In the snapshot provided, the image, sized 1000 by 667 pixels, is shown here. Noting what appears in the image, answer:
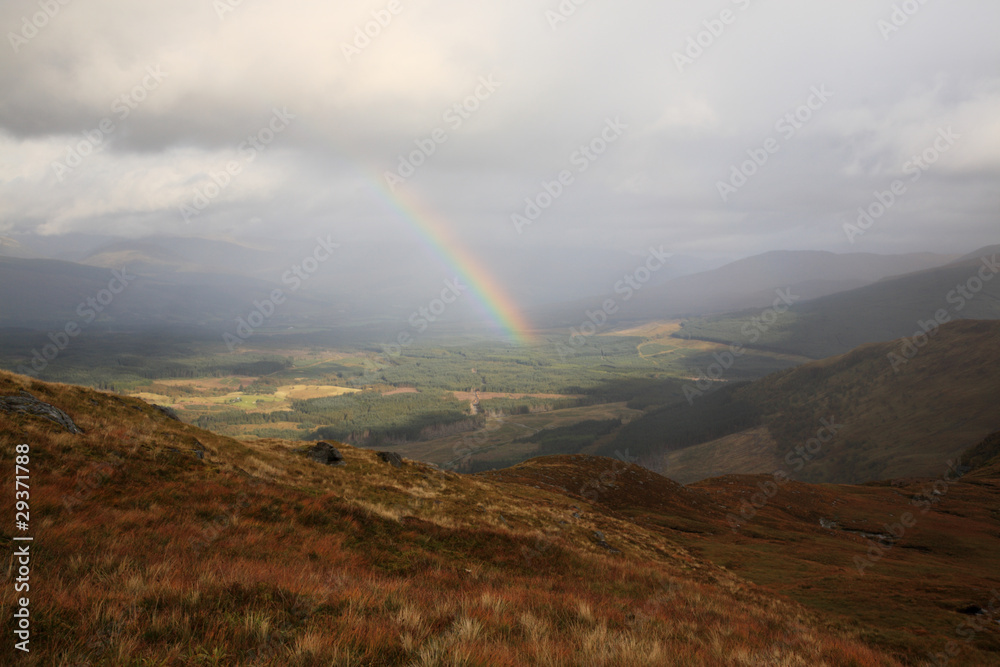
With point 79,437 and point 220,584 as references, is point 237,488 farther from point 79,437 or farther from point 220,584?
point 220,584

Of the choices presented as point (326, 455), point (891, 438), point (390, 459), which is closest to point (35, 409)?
point (326, 455)

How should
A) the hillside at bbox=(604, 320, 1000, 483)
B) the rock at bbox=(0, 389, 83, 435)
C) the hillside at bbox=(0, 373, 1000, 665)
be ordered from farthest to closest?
the hillside at bbox=(604, 320, 1000, 483), the rock at bbox=(0, 389, 83, 435), the hillside at bbox=(0, 373, 1000, 665)

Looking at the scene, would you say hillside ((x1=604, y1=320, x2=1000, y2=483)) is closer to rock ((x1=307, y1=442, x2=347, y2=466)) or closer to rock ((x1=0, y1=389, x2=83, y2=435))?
rock ((x1=307, y1=442, x2=347, y2=466))

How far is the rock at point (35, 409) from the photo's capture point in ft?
51.5

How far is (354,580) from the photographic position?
29.3ft

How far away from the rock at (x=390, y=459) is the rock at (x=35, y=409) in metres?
20.2

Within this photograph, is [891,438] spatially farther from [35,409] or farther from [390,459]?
[35,409]

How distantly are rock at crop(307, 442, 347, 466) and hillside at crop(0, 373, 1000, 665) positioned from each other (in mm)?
1107

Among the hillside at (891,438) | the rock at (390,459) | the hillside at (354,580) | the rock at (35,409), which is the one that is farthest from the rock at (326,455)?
the hillside at (891,438)

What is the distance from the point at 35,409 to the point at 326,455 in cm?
1636

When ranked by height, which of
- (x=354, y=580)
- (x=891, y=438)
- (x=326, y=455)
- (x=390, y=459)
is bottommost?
(x=891, y=438)

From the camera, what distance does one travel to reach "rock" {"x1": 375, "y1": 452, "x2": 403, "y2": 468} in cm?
3468

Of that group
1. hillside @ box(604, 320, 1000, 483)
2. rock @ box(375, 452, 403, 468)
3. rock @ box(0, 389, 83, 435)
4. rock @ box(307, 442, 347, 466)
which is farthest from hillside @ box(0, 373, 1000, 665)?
hillside @ box(604, 320, 1000, 483)

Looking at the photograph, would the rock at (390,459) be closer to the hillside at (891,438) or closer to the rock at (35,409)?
the rock at (35,409)
